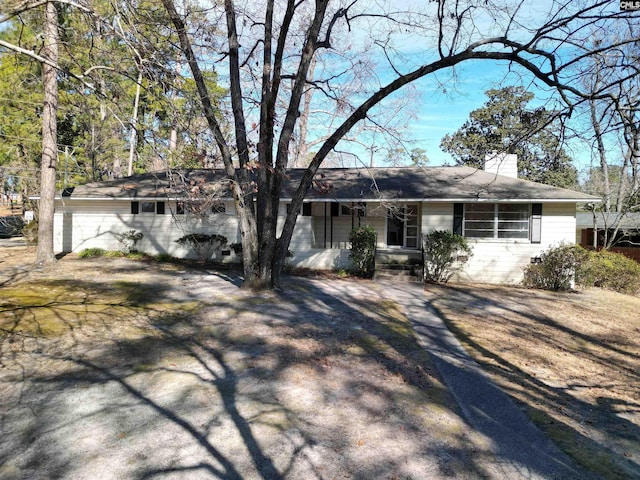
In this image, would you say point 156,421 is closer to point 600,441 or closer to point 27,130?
point 600,441

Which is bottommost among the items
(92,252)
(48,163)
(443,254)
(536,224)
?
(92,252)

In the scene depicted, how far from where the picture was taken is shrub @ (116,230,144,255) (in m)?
16.1

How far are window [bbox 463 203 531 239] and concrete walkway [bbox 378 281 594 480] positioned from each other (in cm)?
713

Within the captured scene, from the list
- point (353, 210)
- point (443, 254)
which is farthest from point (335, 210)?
point (443, 254)

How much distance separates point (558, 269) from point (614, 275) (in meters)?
2.43

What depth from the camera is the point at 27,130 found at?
2103 centimetres

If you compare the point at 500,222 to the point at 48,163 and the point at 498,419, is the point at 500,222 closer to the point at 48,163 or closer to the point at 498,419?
the point at 498,419

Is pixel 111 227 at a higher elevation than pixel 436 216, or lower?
lower

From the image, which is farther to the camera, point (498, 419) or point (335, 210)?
point (335, 210)

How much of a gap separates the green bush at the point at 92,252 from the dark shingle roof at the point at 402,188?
1.97 metres

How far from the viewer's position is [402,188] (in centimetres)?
1494

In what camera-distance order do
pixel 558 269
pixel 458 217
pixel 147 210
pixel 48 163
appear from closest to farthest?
pixel 558 269, pixel 48 163, pixel 458 217, pixel 147 210

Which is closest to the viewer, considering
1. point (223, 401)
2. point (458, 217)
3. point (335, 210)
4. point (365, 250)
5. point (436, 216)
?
point (223, 401)

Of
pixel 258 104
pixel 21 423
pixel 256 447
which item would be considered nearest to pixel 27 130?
pixel 258 104
